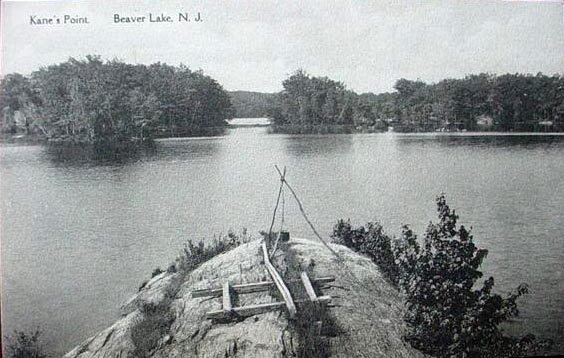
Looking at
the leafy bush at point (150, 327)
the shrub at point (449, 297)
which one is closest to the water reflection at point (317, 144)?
the shrub at point (449, 297)

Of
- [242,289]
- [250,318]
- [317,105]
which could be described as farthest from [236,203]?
[317,105]

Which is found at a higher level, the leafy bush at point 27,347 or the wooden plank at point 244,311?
the wooden plank at point 244,311

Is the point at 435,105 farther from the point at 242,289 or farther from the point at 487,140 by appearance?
the point at 242,289

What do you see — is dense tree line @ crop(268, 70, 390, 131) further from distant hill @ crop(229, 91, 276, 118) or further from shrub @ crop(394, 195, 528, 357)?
shrub @ crop(394, 195, 528, 357)

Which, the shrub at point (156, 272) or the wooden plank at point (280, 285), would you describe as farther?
the shrub at point (156, 272)

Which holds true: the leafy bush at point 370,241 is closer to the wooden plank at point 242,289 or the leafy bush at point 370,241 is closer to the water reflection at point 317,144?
the water reflection at point 317,144

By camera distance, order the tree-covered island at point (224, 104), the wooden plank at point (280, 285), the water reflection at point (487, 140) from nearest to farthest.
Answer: the wooden plank at point (280, 285) → the tree-covered island at point (224, 104) → the water reflection at point (487, 140)
